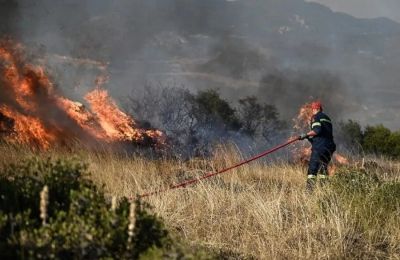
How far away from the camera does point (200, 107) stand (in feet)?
88.9

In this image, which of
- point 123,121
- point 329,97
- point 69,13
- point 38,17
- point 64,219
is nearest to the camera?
point 64,219

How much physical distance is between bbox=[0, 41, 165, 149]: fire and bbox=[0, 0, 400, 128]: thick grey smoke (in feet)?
6.39

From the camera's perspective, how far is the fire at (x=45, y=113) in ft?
42.1

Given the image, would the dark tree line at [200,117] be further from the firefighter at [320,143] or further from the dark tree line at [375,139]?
the firefighter at [320,143]

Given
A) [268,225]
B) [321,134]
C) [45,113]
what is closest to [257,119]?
[45,113]

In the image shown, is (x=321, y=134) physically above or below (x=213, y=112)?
below

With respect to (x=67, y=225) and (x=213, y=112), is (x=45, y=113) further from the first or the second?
(x=213, y=112)

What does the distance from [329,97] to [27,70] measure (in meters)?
46.0

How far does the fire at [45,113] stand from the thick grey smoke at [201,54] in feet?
6.39

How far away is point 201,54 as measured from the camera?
109625 millimetres

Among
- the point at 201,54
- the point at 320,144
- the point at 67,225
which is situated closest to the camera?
the point at 67,225

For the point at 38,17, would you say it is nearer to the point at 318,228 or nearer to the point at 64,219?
the point at 318,228

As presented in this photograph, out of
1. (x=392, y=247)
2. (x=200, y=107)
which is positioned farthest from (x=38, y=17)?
(x=392, y=247)

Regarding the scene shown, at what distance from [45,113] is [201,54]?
318 feet
